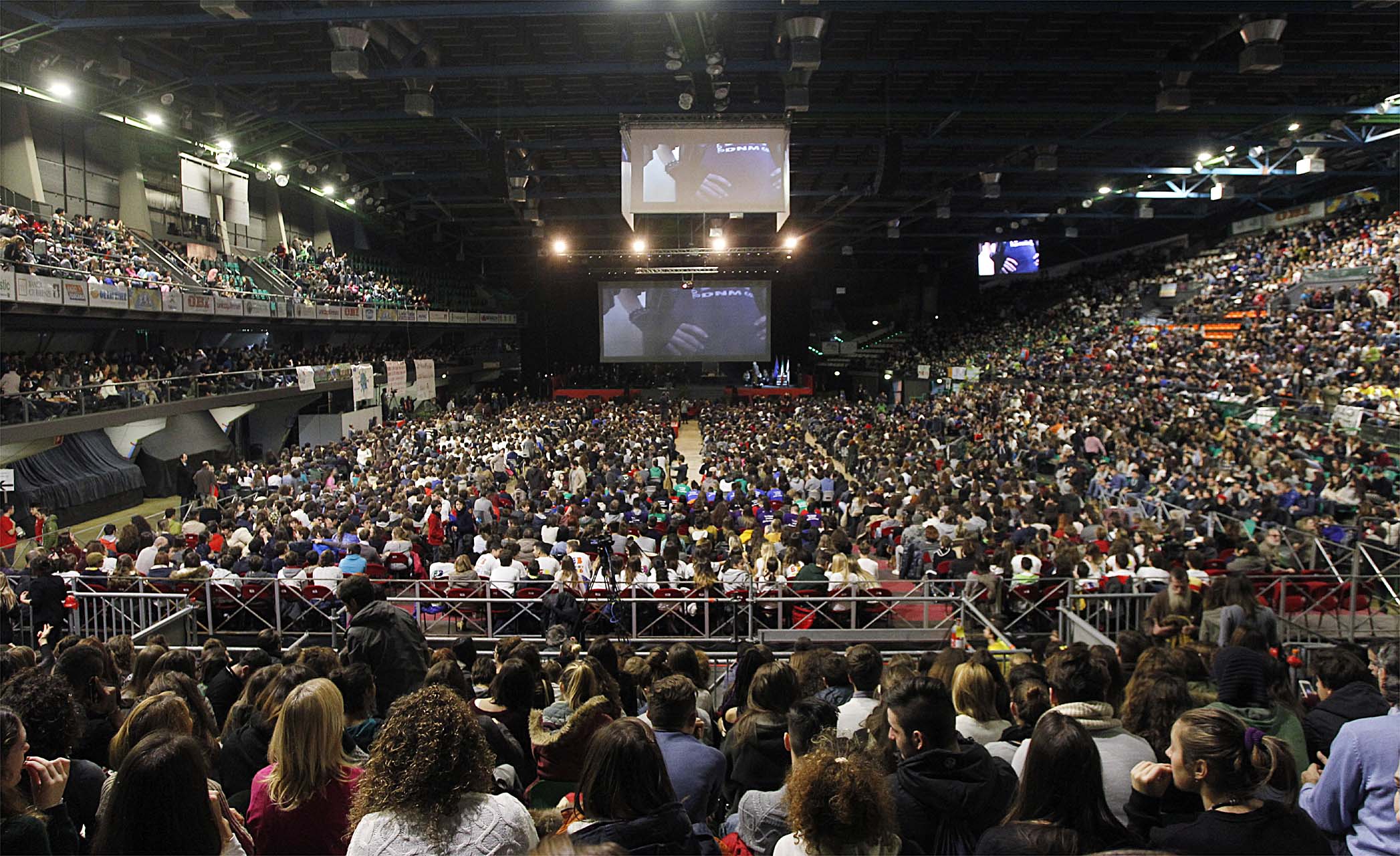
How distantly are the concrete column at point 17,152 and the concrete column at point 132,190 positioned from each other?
3.52 meters

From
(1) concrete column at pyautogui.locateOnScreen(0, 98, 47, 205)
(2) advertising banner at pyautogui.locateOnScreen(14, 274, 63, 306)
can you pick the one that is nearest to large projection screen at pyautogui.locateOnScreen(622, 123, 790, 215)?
(2) advertising banner at pyautogui.locateOnScreen(14, 274, 63, 306)

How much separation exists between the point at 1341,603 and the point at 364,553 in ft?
35.3

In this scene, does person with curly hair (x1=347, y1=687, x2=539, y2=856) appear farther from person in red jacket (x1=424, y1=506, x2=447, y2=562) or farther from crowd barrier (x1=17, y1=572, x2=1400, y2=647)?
person in red jacket (x1=424, y1=506, x2=447, y2=562)

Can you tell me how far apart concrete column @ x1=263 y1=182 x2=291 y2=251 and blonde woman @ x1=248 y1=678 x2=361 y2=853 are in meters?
31.8

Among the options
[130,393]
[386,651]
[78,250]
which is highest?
[78,250]

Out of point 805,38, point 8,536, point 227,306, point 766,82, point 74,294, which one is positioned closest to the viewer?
point 805,38

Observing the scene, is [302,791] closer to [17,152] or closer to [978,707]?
[978,707]

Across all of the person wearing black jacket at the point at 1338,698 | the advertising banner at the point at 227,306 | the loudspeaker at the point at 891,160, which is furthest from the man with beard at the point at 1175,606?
the advertising banner at the point at 227,306

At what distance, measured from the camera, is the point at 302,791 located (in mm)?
2672

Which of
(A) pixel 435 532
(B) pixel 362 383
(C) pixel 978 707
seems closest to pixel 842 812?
(C) pixel 978 707

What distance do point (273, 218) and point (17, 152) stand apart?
36.4ft

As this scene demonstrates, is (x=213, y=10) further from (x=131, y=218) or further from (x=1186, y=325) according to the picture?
(x=1186, y=325)

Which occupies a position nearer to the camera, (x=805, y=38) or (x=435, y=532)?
(x=805, y=38)

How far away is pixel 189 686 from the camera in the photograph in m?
3.78
